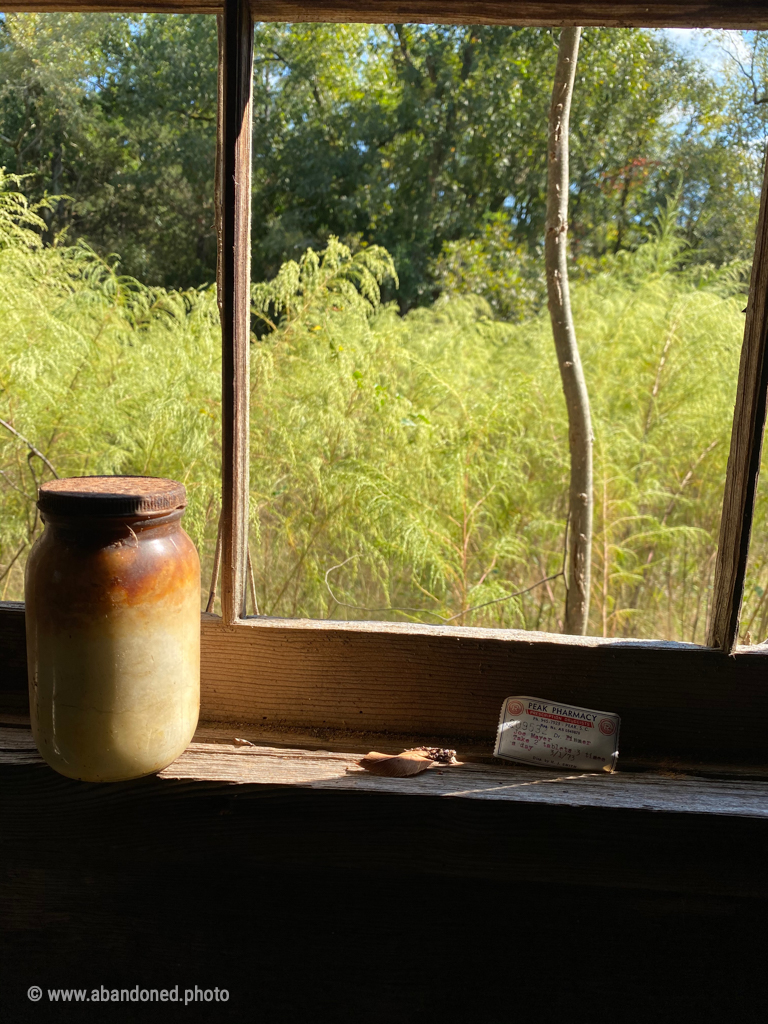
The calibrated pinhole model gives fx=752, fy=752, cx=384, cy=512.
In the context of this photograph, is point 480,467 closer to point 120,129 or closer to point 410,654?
point 410,654

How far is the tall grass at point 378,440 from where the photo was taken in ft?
4.93

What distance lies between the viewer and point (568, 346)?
123 cm

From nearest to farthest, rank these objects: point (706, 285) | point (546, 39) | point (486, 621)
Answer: point (486, 621)
point (706, 285)
point (546, 39)

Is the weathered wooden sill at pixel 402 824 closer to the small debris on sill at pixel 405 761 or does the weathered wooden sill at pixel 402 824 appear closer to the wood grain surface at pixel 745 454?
the small debris on sill at pixel 405 761

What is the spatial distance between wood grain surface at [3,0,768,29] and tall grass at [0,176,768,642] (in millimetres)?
840

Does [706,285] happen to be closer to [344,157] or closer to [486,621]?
[486,621]

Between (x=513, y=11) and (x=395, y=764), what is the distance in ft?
1.97

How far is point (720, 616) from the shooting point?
0.65 meters

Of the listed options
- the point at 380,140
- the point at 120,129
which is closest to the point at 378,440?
the point at 120,129

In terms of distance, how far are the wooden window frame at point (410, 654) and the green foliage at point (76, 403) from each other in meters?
0.76

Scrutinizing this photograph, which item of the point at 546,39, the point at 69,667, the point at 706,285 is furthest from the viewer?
the point at 546,39

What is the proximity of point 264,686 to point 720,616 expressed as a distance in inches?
16.1

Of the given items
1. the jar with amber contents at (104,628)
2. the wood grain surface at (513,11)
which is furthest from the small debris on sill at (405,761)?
the wood grain surface at (513,11)

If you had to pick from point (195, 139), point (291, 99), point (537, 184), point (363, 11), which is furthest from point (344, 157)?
point (363, 11)
